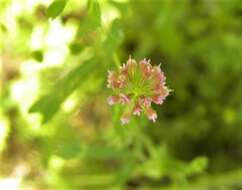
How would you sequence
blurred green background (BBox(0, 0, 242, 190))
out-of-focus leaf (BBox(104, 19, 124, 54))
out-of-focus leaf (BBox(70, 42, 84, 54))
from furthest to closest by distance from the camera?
1. blurred green background (BBox(0, 0, 242, 190))
2. out-of-focus leaf (BBox(70, 42, 84, 54))
3. out-of-focus leaf (BBox(104, 19, 124, 54))

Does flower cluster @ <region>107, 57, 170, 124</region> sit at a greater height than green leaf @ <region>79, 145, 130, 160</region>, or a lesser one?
lesser

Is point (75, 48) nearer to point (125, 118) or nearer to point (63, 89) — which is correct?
point (63, 89)

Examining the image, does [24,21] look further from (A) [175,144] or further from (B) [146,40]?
(A) [175,144]

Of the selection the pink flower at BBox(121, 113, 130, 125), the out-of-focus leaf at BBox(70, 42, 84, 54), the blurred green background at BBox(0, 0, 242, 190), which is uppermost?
the blurred green background at BBox(0, 0, 242, 190)

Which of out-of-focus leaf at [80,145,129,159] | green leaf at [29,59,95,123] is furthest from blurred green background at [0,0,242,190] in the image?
green leaf at [29,59,95,123]

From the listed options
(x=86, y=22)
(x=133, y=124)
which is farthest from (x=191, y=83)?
(x=86, y=22)

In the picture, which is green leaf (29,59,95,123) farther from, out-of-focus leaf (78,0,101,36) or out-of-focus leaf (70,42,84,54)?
out-of-focus leaf (78,0,101,36)

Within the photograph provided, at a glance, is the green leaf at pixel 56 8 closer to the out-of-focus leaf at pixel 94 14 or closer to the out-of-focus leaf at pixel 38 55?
the out-of-focus leaf at pixel 94 14
